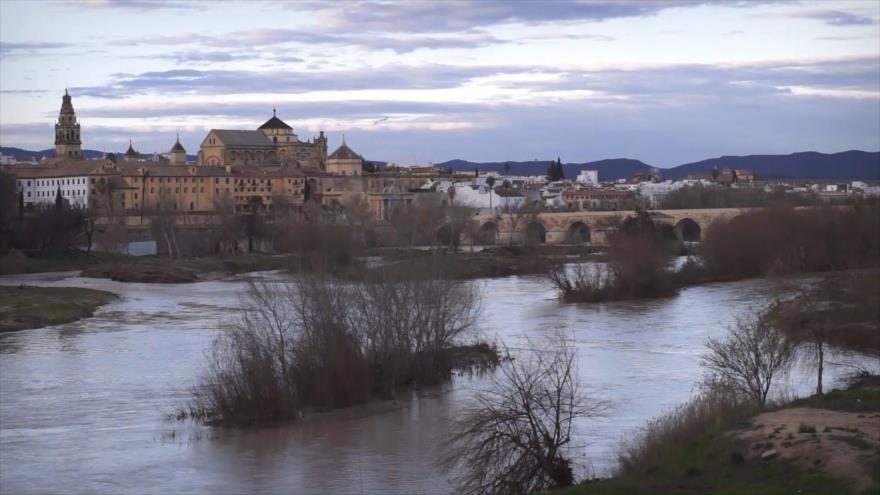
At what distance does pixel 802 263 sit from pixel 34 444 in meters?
26.9

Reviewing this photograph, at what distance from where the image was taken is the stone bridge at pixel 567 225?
61.1m

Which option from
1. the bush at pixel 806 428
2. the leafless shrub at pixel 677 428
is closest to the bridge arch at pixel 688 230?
the leafless shrub at pixel 677 428

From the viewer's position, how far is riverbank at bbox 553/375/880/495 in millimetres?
9953

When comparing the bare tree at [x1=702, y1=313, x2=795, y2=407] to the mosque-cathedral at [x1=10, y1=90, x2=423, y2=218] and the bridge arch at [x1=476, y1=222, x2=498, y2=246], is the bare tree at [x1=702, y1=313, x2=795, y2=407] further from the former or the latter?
the mosque-cathedral at [x1=10, y1=90, x2=423, y2=218]

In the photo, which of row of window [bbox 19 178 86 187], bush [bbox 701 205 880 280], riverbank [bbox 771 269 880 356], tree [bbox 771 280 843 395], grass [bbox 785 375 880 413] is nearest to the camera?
grass [bbox 785 375 880 413]

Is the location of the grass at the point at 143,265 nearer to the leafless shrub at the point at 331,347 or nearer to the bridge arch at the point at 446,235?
the bridge arch at the point at 446,235

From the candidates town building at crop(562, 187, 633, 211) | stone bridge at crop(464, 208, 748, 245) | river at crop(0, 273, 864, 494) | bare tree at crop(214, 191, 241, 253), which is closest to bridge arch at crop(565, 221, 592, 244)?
stone bridge at crop(464, 208, 748, 245)

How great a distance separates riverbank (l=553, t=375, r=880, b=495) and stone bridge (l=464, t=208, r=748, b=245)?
156 ft

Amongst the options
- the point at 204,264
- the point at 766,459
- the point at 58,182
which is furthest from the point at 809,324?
the point at 58,182

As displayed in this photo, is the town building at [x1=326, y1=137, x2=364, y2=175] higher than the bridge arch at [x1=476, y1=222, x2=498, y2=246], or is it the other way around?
the town building at [x1=326, y1=137, x2=364, y2=175]

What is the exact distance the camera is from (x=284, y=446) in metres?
14.2

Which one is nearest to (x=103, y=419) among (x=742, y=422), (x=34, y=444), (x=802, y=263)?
(x=34, y=444)

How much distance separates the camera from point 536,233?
6331 centimetres

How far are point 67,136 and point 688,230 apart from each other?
1735 inches
